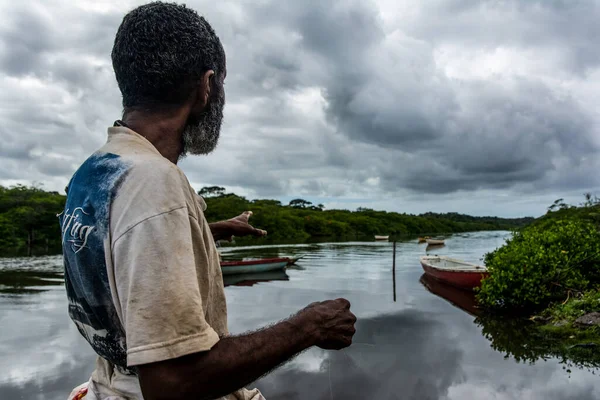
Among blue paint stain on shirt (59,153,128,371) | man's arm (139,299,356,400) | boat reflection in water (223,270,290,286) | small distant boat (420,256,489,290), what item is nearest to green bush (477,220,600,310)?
small distant boat (420,256,489,290)

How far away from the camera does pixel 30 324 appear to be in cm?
1527

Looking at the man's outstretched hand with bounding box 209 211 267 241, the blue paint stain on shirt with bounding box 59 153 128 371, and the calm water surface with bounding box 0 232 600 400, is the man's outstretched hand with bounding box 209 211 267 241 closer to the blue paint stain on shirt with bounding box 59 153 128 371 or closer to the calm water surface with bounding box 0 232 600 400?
the blue paint stain on shirt with bounding box 59 153 128 371

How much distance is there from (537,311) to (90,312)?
1615 cm

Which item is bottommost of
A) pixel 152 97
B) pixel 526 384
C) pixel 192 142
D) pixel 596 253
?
pixel 526 384

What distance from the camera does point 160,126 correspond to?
168cm

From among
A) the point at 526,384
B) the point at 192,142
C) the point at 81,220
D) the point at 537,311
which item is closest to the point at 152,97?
the point at 192,142

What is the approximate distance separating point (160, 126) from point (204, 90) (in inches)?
8.6

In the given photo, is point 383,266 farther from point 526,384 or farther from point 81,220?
point 81,220

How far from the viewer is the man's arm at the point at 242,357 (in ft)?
4.00

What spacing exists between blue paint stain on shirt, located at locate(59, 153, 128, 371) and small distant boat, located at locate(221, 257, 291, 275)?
976 inches

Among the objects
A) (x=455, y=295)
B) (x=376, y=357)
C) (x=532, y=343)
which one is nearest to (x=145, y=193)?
(x=376, y=357)

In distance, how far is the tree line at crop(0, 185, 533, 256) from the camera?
57219 mm

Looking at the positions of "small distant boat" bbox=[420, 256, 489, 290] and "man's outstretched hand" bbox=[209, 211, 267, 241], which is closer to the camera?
"man's outstretched hand" bbox=[209, 211, 267, 241]

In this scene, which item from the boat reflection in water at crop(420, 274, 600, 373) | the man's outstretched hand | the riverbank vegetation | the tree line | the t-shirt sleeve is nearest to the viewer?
the t-shirt sleeve
